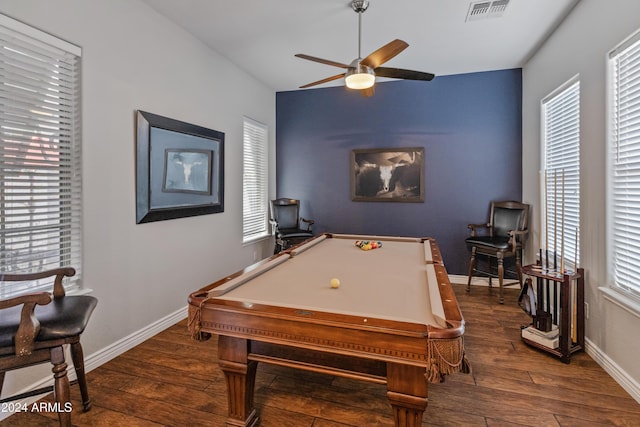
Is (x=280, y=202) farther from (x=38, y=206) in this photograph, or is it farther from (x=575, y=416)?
(x=575, y=416)

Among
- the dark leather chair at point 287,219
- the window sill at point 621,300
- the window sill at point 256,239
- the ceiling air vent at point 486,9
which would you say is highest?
the ceiling air vent at point 486,9

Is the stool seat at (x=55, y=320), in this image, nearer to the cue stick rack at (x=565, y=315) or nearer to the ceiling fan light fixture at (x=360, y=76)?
the ceiling fan light fixture at (x=360, y=76)

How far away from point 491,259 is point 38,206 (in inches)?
188

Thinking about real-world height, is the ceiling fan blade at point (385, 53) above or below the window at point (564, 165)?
above

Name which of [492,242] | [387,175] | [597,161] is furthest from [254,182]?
[597,161]

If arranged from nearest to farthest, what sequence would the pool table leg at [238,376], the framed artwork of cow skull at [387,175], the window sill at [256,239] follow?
the pool table leg at [238,376] → the window sill at [256,239] → the framed artwork of cow skull at [387,175]

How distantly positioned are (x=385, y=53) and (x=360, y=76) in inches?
11.3

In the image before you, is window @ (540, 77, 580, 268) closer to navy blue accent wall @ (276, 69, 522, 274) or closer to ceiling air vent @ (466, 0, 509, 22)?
navy blue accent wall @ (276, 69, 522, 274)

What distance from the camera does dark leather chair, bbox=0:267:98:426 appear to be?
1.46m

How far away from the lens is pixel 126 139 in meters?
2.62

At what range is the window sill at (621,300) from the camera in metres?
2.02

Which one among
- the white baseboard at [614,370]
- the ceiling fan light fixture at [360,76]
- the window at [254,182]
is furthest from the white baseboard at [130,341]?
the white baseboard at [614,370]

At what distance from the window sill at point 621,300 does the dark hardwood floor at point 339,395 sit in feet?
1.71

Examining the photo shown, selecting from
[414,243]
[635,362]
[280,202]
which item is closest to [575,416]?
[635,362]
